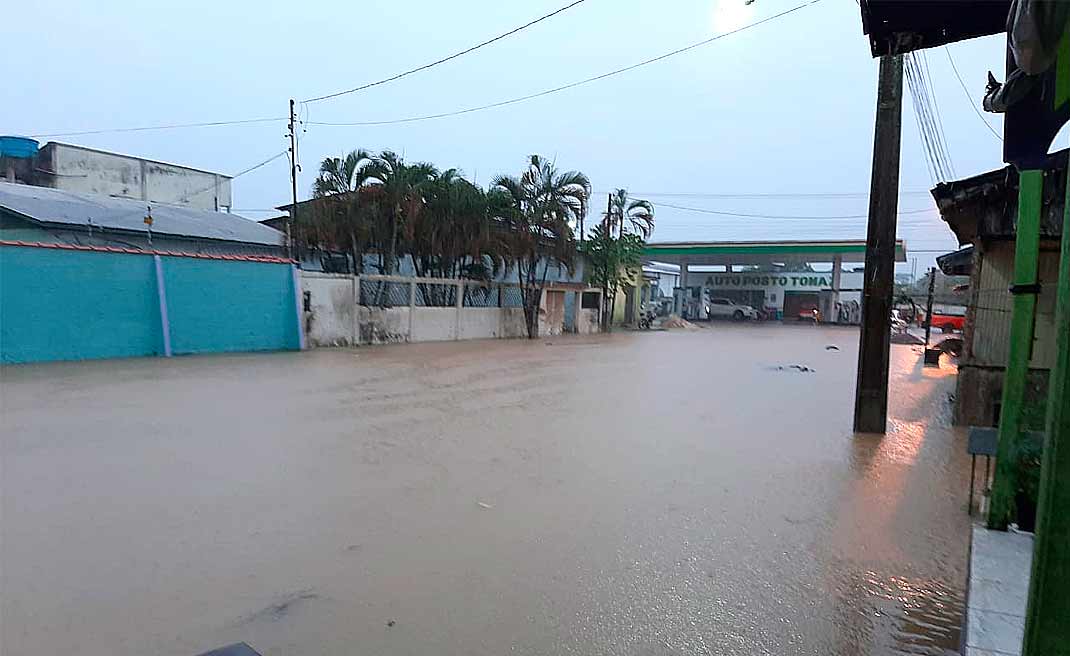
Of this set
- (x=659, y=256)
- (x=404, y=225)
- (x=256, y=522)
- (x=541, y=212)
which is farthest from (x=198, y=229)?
(x=659, y=256)

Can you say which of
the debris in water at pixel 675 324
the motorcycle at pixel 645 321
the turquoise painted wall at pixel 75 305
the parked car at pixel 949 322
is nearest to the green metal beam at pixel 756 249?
the debris in water at pixel 675 324

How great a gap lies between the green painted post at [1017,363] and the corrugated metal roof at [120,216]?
17697mm

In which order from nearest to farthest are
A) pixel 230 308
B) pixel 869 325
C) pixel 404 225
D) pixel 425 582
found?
pixel 425 582
pixel 869 325
pixel 230 308
pixel 404 225

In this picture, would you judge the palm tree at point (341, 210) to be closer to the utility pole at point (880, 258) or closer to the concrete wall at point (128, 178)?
the concrete wall at point (128, 178)

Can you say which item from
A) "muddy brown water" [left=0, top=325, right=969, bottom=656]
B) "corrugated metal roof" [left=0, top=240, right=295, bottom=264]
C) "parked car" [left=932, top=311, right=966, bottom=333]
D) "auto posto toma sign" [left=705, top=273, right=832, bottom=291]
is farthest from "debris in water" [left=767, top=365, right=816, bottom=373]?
"auto posto toma sign" [left=705, top=273, right=832, bottom=291]

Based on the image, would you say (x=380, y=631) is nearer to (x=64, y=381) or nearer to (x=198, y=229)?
(x=64, y=381)

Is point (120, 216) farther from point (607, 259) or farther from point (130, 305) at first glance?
point (607, 259)

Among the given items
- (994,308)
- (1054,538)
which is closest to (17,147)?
(994,308)

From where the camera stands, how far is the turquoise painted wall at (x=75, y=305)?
10.4m

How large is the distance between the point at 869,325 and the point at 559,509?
4.64 meters

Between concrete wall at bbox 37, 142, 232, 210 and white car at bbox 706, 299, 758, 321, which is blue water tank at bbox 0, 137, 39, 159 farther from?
Answer: white car at bbox 706, 299, 758, 321

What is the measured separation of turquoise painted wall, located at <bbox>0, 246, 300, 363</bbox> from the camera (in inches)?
412

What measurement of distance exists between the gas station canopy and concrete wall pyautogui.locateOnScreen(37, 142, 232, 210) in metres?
22.4

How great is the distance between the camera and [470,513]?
4.10 m
